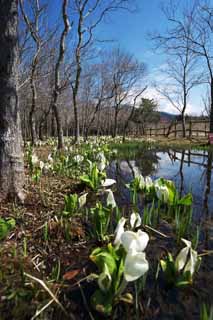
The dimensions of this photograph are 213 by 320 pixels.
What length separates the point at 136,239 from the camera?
1.25 m

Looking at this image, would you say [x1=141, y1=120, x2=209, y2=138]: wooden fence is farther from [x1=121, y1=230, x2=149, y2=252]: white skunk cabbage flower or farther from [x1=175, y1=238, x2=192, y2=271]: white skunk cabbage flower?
[x1=121, y1=230, x2=149, y2=252]: white skunk cabbage flower

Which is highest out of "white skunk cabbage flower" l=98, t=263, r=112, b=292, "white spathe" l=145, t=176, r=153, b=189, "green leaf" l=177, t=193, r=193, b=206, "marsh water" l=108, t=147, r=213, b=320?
"white spathe" l=145, t=176, r=153, b=189

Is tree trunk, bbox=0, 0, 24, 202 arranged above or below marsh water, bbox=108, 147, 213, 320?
above

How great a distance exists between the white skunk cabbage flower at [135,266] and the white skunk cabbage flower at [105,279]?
95 mm

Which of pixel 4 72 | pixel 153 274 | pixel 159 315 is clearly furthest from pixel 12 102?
pixel 159 315

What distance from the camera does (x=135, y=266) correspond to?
1.17 metres

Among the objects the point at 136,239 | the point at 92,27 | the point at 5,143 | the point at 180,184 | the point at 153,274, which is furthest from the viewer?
the point at 92,27

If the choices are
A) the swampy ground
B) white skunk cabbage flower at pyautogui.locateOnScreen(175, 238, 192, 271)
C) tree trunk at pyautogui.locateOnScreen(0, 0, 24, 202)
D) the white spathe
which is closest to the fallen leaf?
the swampy ground

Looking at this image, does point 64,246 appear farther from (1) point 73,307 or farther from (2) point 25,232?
(1) point 73,307

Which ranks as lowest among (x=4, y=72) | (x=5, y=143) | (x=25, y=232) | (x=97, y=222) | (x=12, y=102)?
(x=25, y=232)

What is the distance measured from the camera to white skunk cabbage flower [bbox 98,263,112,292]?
1207mm

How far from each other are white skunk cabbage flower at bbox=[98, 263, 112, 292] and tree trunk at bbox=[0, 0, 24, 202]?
67.2 inches

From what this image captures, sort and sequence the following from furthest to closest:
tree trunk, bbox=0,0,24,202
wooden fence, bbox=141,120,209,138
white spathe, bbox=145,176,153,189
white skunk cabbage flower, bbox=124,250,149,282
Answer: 1. wooden fence, bbox=141,120,209,138
2. white spathe, bbox=145,176,153,189
3. tree trunk, bbox=0,0,24,202
4. white skunk cabbage flower, bbox=124,250,149,282

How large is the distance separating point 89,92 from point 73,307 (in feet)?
78.9
